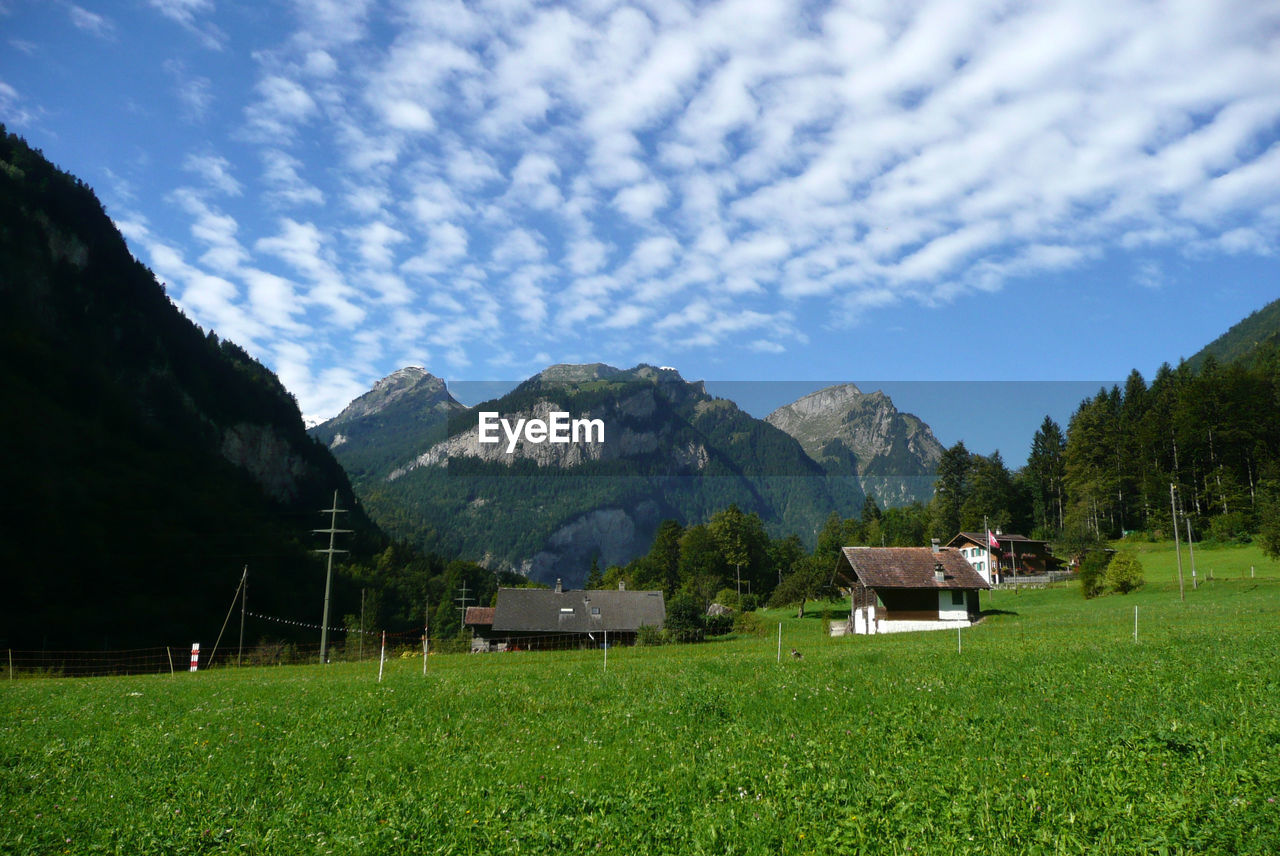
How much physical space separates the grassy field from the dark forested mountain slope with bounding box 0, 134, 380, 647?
6417cm

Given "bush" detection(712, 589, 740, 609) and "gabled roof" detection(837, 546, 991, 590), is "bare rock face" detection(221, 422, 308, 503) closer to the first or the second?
"bush" detection(712, 589, 740, 609)

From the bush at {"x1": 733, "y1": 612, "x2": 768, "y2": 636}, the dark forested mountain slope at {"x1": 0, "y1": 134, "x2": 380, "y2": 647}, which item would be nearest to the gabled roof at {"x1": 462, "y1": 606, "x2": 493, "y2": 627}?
the dark forested mountain slope at {"x1": 0, "y1": 134, "x2": 380, "y2": 647}

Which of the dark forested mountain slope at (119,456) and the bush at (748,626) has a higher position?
the dark forested mountain slope at (119,456)

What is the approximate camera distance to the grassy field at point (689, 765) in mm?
7363

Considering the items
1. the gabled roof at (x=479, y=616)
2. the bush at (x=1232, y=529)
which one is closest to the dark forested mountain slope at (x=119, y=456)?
the gabled roof at (x=479, y=616)

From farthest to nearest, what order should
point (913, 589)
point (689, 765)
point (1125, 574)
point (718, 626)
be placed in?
1. point (718, 626)
2. point (1125, 574)
3. point (913, 589)
4. point (689, 765)

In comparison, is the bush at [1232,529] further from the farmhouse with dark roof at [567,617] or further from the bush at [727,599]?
the farmhouse with dark roof at [567,617]

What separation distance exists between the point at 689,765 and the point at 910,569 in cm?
4605

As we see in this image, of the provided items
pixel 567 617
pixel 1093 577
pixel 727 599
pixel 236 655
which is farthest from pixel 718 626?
pixel 236 655

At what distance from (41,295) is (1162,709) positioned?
130 metres

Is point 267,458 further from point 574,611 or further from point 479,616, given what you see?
point 574,611

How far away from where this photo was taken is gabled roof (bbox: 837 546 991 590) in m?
50.2

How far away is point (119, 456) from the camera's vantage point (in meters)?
90.6

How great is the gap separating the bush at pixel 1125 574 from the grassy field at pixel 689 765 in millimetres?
44877
